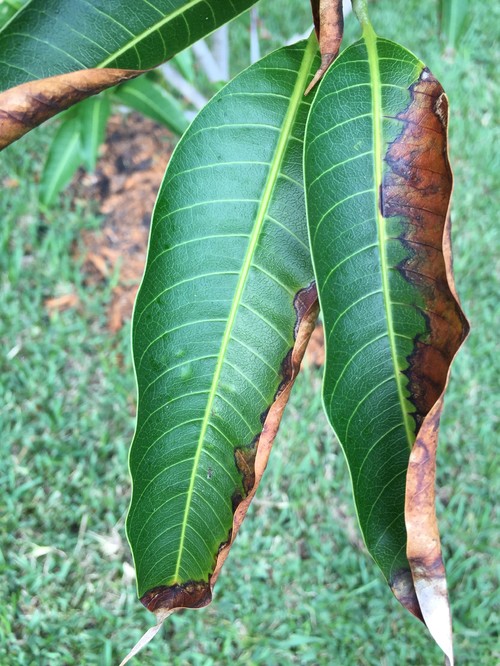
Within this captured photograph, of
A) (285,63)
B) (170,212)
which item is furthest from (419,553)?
(285,63)

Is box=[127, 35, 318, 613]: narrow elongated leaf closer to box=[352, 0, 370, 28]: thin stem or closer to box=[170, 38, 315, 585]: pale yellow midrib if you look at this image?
box=[170, 38, 315, 585]: pale yellow midrib

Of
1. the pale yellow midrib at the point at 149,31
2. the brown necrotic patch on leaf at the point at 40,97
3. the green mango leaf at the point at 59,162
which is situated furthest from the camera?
the green mango leaf at the point at 59,162

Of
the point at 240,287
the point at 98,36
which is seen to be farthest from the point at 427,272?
the point at 98,36

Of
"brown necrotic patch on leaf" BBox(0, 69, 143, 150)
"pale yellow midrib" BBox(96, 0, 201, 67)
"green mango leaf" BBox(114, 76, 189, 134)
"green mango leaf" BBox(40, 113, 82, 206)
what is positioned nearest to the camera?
"brown necrotic patch on leaf" BBox(0, 69, 143, 150)

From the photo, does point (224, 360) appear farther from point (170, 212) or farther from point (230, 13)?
point (230, 13)

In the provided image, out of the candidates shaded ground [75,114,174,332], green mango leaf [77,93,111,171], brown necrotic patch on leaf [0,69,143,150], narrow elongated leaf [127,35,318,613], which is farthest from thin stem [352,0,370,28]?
shaded ground [75,114,174,332]

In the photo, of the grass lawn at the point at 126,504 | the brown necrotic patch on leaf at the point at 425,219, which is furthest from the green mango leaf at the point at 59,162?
the brown necrotic patch on leaf at the point at 425,219

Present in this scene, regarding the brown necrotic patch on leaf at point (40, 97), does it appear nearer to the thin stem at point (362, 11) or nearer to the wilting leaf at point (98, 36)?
the wilting leaf at point (98, 36)
